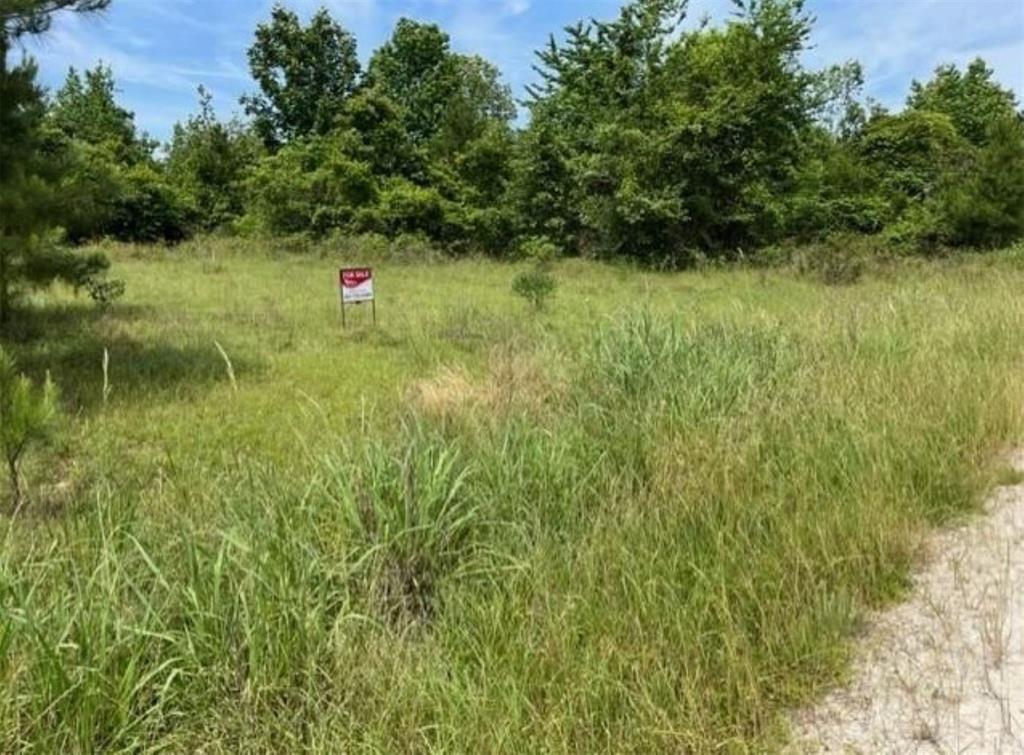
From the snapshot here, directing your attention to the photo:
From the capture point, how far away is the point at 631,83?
23.8m

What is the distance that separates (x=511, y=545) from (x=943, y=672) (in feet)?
4.58

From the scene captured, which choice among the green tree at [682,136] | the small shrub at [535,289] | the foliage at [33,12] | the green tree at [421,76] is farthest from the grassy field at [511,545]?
the green tree at [421,76]

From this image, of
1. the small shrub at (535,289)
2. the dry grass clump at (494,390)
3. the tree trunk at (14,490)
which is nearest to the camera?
the tree trunk at (14,490)

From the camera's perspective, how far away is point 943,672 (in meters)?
2.11

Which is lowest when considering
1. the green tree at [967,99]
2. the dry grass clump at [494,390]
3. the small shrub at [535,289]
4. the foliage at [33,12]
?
the dry grass clump at [494,390]

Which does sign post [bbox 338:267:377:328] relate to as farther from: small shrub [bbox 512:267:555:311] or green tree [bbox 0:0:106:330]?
small shrub [bbox 512:267:555:311]

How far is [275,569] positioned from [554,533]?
1042mm

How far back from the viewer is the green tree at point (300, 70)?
96.8ft

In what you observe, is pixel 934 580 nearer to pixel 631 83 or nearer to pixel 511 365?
pixel 511 365

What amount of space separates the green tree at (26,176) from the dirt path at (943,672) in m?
6.58

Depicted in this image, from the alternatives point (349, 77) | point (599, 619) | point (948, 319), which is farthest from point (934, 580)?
point (349, 77)

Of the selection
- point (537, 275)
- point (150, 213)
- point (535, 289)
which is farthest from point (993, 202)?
point (150, 213)

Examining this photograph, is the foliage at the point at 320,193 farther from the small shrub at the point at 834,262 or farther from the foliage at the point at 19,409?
the foliage at the point at 19,409

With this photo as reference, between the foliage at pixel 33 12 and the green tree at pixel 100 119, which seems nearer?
the foliage at pixel 33 12
